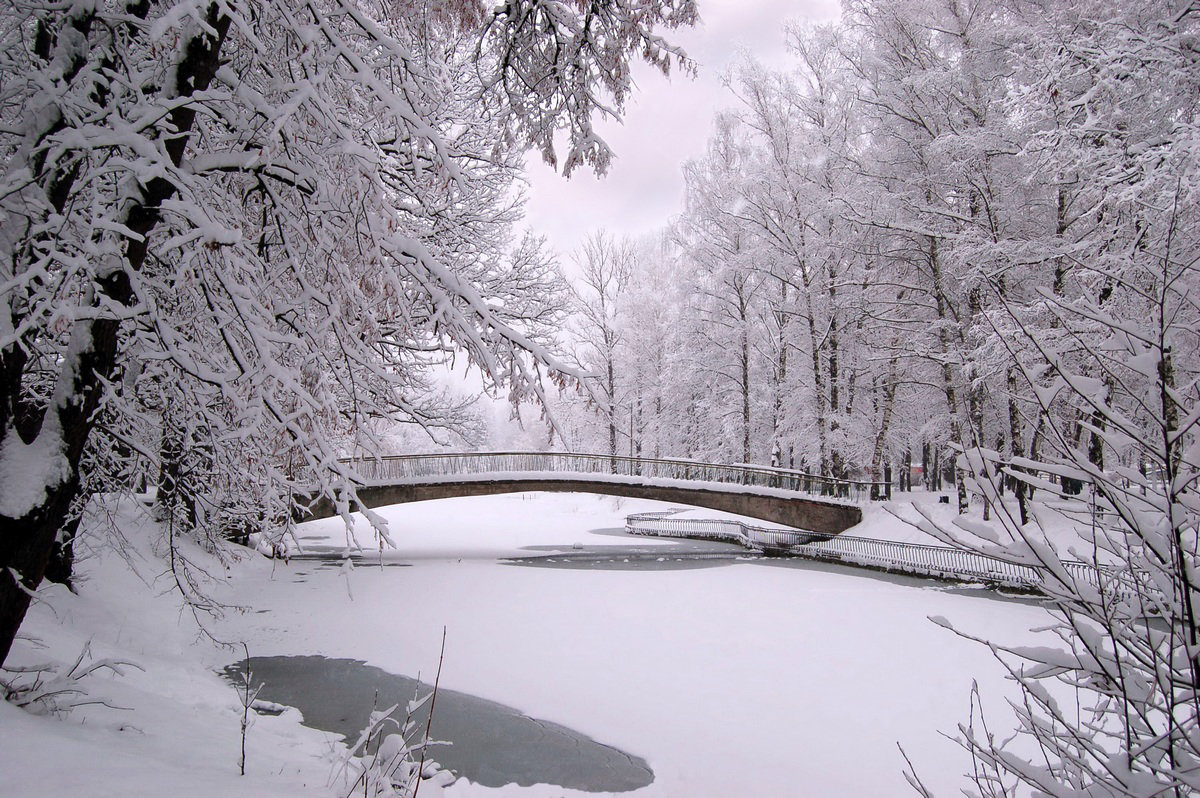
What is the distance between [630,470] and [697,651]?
13.6 meters

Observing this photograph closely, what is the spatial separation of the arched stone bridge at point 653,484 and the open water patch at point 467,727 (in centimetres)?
1026

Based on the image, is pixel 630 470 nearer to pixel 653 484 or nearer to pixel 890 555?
pixel 653 484

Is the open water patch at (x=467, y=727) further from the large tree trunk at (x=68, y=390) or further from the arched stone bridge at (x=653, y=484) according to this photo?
the arched stone bridge at (x=653, y=484)

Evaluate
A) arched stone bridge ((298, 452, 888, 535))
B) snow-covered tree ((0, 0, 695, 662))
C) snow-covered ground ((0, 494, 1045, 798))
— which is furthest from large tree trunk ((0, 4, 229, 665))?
arched stone bridge ((298, 452, 888, 535))

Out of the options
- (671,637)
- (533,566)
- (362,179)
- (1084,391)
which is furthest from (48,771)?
(533,566)

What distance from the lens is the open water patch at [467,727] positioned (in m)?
6.00

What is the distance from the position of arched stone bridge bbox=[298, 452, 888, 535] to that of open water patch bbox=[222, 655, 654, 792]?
10.3m

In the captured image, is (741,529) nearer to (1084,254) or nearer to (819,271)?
(819,271)

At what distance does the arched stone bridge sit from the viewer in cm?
1980

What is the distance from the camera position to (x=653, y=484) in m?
21.8

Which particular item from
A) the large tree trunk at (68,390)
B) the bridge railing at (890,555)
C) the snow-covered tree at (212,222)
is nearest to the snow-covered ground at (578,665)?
the large tree trunk at (68,390)

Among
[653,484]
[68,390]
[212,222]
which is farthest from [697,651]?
[653,484]

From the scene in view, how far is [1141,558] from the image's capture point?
67.1 inches

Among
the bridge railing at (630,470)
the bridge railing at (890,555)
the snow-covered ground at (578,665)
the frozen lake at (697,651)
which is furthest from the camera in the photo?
the bridge railing at (630,470)
